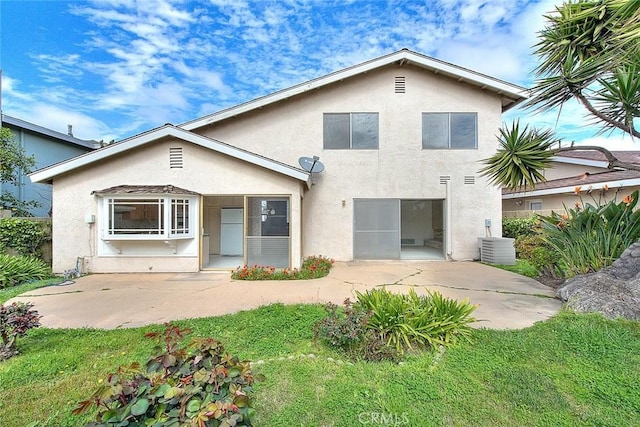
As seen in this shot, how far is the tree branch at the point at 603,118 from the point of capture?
16.3ft

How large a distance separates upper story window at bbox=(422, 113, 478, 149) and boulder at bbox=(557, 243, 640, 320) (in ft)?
21.6

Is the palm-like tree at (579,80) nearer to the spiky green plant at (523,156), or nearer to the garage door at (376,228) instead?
the spiky green plant at (523,156)

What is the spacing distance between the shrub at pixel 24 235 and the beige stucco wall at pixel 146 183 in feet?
2.51

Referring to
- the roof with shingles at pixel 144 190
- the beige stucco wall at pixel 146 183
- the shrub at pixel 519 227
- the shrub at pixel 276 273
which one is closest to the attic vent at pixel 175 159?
the beige stucco wall at pixel 146 183

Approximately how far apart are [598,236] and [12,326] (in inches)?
413

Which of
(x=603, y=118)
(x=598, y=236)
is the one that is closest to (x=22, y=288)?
(x=603, y=118)

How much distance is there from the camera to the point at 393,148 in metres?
11.5

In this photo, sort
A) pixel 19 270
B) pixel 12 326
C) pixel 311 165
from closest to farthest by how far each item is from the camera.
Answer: pixel 12 326 → pixel 19 270 → pixel 311 165

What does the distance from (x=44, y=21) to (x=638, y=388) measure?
1483 cm

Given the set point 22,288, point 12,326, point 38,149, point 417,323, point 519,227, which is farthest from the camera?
point 38,149

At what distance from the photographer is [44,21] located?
8.74 m

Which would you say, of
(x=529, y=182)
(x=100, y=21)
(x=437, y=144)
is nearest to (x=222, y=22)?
(x=100, y=21)

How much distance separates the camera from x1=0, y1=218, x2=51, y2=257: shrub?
8.37 meters

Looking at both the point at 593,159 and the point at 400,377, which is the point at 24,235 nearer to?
the point at 400,377
